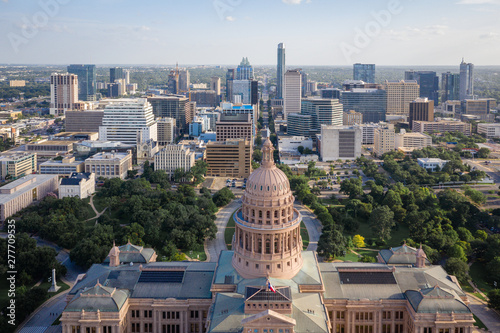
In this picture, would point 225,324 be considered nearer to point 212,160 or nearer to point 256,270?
point 256,270

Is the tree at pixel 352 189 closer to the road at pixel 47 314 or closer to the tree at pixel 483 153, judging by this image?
the road at pixel 47 314

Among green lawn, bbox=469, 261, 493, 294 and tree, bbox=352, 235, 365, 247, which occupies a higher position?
tree, bbox=352, 235, 365, 247

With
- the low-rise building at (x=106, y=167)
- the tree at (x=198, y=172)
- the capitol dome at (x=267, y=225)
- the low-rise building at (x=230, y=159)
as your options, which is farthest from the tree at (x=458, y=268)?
the low-rise building at (x=106, y=167)

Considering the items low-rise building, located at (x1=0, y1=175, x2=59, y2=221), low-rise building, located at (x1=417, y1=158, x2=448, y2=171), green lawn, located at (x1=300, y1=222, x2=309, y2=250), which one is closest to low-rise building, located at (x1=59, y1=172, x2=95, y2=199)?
low-rise building, located at (x1=0, y1=175, x2=59, y2=221)

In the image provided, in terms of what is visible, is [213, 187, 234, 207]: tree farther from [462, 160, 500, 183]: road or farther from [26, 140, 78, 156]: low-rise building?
[462, 160, 500, 183]: road

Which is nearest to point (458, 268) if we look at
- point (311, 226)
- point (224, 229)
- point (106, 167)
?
point (311, 226)

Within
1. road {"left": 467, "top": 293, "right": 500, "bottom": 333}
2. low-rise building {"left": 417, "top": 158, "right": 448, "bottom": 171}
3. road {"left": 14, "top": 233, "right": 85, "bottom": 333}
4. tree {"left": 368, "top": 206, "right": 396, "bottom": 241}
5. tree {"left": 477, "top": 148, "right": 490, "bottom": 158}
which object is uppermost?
tree {"left": 477, "top": 148, "right": 490, "bottom": 158}

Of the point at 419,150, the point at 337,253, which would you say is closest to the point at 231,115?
the point at 419,150
